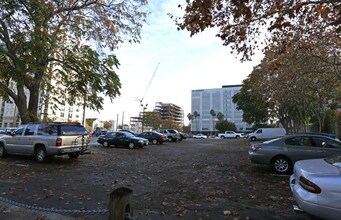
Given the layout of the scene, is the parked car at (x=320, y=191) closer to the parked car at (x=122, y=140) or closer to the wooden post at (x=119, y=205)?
the wooden post at (x=119, y=205)

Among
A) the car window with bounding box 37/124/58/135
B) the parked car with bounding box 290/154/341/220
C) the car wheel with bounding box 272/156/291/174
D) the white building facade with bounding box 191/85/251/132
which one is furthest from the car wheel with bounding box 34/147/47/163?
the white building facade with bounding box 191/85/251/132

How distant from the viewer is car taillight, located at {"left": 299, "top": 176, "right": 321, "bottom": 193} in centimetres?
409

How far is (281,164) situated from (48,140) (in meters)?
10.0

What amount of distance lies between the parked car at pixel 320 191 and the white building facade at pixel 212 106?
13063 cm

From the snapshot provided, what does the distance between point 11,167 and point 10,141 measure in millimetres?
3187

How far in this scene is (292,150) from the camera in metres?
9.97

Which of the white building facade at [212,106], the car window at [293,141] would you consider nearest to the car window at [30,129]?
the car window at [293,141]

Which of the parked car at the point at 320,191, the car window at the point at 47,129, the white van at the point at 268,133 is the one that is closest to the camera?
the parked car at the point at 320,191

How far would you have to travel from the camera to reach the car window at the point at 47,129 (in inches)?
469

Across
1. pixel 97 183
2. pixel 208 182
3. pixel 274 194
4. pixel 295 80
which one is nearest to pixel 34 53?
pixel 97 183

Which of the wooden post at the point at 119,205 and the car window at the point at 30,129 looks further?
the car window at the point at 30,129

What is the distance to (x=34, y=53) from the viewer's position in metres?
11.1

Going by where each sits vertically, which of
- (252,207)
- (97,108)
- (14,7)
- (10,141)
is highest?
(14,7)

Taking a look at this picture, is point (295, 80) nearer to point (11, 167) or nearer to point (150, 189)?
point (150, 189)
